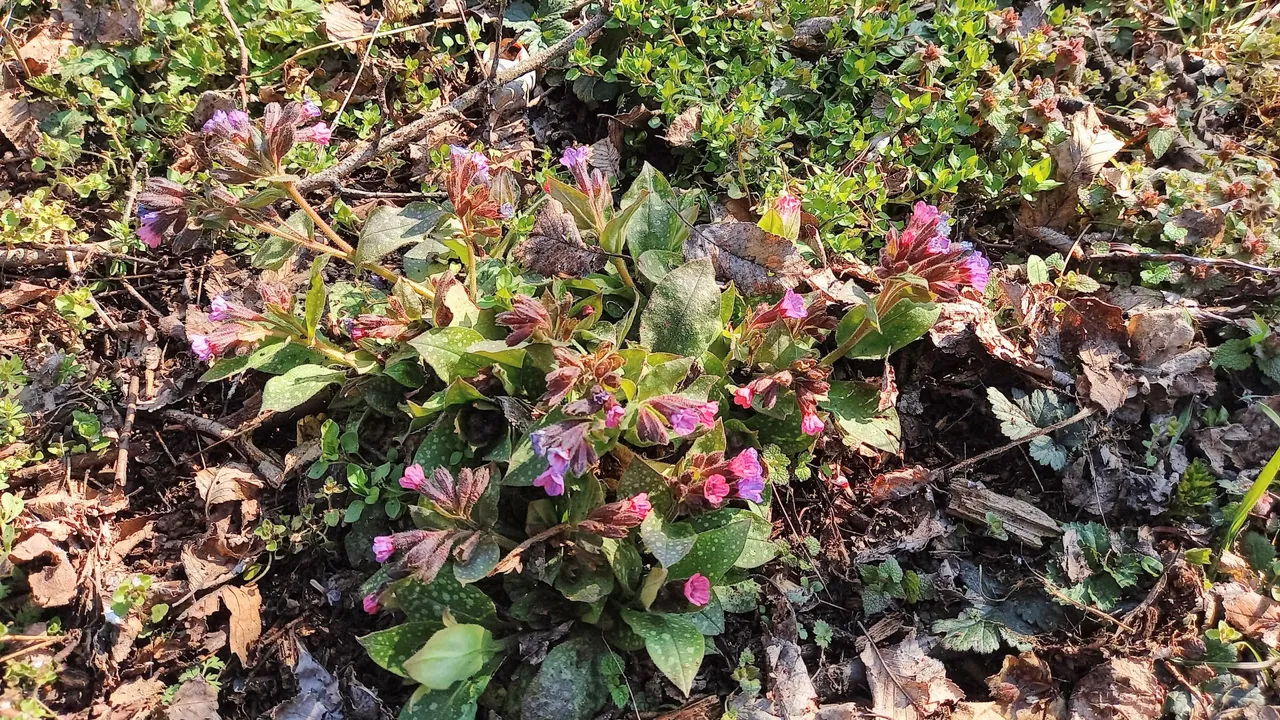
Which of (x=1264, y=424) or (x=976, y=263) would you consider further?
(x=1264, y=424)

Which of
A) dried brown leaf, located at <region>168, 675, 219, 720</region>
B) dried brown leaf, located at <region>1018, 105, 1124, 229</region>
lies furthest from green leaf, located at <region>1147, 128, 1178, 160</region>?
dried brown leaf, located at <region>168, 675, 219, 720</region>

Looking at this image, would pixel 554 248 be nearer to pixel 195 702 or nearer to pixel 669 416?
pixel 669 416

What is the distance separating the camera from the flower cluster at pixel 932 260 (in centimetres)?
218

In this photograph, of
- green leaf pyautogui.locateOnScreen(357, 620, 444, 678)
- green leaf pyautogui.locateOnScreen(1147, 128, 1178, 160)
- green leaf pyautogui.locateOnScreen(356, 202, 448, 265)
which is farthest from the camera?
green leaf pyautogui.locateOnScreen(1147, 128, 1178, 160)

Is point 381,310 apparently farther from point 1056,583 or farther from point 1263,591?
point 1263,591

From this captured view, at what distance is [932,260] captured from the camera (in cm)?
219

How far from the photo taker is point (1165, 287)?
9.75 feet

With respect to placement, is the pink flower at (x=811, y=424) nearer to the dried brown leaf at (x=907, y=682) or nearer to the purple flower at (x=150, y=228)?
the dried brown leaf at (x=907, y=682)

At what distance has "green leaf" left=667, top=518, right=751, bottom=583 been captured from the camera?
2.16 m

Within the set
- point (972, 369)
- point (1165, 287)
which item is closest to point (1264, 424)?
point (1165, 287)

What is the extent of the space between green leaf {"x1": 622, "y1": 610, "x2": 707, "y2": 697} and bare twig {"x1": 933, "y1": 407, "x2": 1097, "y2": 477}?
108 cm

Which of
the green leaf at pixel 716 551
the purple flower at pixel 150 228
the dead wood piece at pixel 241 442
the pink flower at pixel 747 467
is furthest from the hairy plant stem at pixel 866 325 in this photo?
the purple flower at pixel 150 228

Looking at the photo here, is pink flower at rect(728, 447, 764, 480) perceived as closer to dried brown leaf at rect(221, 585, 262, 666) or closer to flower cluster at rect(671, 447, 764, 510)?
flower cluster at rect(671, 447, 764, 510)

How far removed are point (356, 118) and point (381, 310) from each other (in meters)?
1.12
